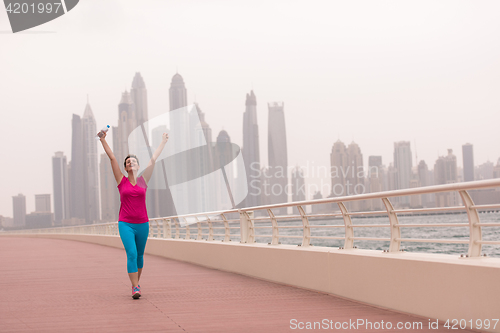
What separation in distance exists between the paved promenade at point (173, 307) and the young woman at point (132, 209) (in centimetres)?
55

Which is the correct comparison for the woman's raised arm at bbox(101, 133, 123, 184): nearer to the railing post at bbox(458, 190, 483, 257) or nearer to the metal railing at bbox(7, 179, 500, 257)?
the metal railing at bbox(7, 179, 500, 257)

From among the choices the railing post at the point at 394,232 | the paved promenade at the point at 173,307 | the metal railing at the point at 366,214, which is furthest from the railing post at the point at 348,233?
the railing post at the point at 394,232

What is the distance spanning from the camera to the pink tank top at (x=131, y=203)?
26.8 ft

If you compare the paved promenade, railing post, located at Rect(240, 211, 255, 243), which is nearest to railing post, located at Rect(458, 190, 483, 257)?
the paved promenade

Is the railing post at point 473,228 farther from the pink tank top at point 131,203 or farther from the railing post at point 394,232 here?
the pink tank top at point 131,203

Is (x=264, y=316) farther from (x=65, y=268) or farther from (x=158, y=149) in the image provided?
(x=65, y=268)

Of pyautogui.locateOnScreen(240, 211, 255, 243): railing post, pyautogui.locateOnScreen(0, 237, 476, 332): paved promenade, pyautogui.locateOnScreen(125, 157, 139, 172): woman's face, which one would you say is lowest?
pyautogui.locateOnScreen(0, 237, 476, 332): paved promenade

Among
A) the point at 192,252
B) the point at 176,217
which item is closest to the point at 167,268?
the point at 192,252

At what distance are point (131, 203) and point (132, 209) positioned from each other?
8 cm

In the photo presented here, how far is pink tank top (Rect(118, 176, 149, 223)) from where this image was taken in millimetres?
8156

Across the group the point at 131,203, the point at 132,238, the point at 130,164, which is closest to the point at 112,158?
the point at 130,164

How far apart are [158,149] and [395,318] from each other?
13.5 ft

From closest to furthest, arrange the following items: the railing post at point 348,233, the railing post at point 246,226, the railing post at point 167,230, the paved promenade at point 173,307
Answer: the paved promenade at point 173,307
the railing post at point 348,233
the railing post at point 246,226
the railing post at point 167,230

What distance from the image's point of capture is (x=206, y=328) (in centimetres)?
567
